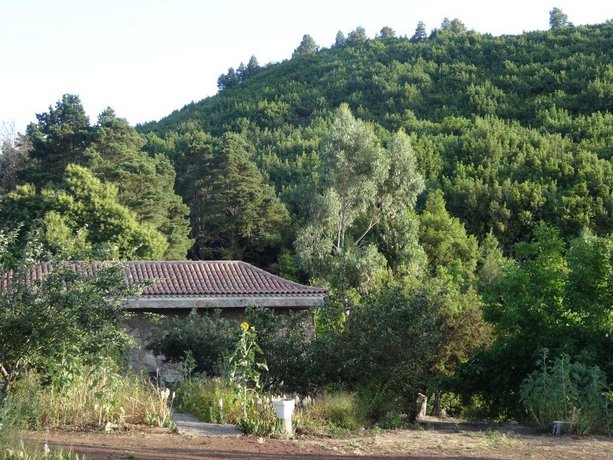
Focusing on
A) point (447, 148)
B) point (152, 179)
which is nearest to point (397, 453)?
point (152, 179)

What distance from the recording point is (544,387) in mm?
12555

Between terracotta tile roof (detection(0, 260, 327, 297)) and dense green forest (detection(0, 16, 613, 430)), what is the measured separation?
8.58 ft

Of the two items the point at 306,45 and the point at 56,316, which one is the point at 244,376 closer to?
the point at 56,316

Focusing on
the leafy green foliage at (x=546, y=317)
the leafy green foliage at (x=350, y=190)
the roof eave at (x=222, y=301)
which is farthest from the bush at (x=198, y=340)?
the leafy green foliage at (x=350, y=190)

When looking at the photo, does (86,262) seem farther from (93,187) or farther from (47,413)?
(93,187)

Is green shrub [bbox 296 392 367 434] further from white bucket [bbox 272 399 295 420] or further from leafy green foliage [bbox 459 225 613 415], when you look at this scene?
leafy green foliage [bbox 459 225 613 415]

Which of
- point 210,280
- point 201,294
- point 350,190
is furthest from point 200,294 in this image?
point 350,190

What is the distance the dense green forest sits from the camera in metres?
14.5

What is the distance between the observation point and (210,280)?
22.5 meters

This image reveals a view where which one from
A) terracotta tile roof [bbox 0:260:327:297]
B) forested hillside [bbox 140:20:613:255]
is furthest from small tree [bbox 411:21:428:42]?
terracotta tile roof [bbox 0:260:327:297]

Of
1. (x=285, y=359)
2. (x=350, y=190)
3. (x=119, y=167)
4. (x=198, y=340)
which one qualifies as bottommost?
(x=285, y=359)

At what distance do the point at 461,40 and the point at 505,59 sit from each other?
10.2 m

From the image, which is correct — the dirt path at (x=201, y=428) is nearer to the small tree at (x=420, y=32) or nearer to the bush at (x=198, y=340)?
the bush at (x=198, y=340)

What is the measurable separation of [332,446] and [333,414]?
7.27 feet
